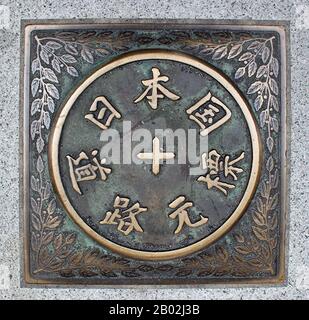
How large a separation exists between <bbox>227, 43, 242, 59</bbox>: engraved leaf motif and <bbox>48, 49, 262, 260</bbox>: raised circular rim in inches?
2.2

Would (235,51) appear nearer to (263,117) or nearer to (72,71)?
(263,117)

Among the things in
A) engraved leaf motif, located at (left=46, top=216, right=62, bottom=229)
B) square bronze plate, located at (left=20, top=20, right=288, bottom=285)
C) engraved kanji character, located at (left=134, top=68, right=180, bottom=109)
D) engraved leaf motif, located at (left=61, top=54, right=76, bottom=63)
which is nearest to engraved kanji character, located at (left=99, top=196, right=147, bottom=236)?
square bronze plate, located at (left=20, top=20, right=288, bottom=285)

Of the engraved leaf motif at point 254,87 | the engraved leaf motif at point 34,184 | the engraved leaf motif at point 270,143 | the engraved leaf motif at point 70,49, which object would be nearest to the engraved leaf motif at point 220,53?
the engraved leaf motif at point 254,87

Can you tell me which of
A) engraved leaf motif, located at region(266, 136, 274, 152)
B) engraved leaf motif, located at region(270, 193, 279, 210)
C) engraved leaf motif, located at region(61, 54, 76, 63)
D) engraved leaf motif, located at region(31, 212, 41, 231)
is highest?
engraved leaf motif, located at region(61, 54, 76, 63)

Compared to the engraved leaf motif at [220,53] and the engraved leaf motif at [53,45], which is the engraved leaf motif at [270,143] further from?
the engraved leaf motif at [53,45]

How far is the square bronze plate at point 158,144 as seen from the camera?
55.1 inches

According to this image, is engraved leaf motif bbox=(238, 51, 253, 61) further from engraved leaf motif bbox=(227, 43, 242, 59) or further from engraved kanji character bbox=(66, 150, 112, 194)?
engraved kanji character bbox=(66, 150, 112, 194)

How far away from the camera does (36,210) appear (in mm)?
Answer: 1411

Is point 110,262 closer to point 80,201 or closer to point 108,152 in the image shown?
point 80,201

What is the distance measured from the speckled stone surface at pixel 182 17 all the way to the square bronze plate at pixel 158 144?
0.03 metres

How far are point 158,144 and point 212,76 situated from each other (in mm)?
223

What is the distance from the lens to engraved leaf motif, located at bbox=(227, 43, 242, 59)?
140 centimetres

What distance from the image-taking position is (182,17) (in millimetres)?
1403
